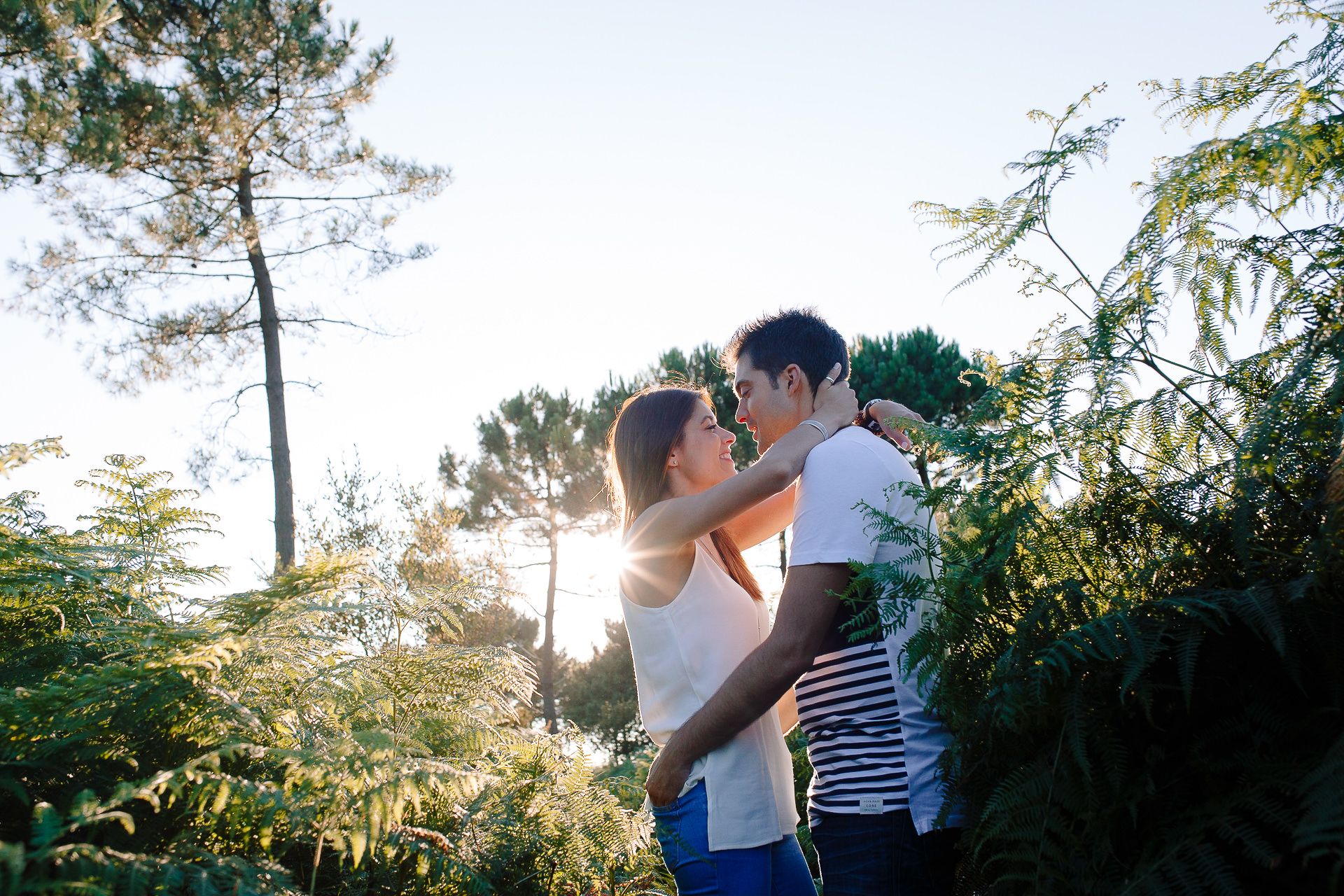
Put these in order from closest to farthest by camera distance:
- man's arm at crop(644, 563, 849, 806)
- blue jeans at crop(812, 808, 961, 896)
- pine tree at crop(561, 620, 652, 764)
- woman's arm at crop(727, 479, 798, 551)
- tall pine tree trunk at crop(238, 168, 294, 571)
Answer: blue jeans at crop(812, 808, 961, 896) → man's arm at crop(644, 563, 849, 806) → woman's arm at crop(727, 479, 798, 551) → tall pine tree trunk at crop(238, 168, 294, 571) → pine tree at crop(561, 620, 652, 764)

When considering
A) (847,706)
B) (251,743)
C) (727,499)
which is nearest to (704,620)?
(727,499)

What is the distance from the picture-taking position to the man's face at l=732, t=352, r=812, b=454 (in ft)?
9.00

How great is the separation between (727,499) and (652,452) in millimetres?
463

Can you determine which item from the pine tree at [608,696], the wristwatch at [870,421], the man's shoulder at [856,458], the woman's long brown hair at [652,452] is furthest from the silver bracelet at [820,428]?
the pine tree at [608,696]

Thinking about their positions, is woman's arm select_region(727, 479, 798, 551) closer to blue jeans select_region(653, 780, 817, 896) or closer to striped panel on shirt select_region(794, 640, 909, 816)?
striped panel on shirt select_region(794, 640, 909, 816)

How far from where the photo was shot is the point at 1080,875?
4.57 ft

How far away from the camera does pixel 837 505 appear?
2104 millimetres

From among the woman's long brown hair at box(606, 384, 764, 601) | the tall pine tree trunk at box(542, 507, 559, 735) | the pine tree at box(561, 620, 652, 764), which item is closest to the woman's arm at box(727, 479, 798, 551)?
the woman's long brown hair at box(606, 384, 764, 601)

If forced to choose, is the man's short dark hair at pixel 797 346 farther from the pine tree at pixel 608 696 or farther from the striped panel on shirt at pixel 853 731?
the pine tree at pixel 608 696

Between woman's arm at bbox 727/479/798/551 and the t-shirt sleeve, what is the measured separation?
0.81m

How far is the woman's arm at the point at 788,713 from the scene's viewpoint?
8.81 feet

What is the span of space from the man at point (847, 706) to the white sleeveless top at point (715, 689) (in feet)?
0.30

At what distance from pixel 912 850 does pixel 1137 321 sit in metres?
1.29

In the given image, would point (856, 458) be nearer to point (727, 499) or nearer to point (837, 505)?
point (837, 505)
